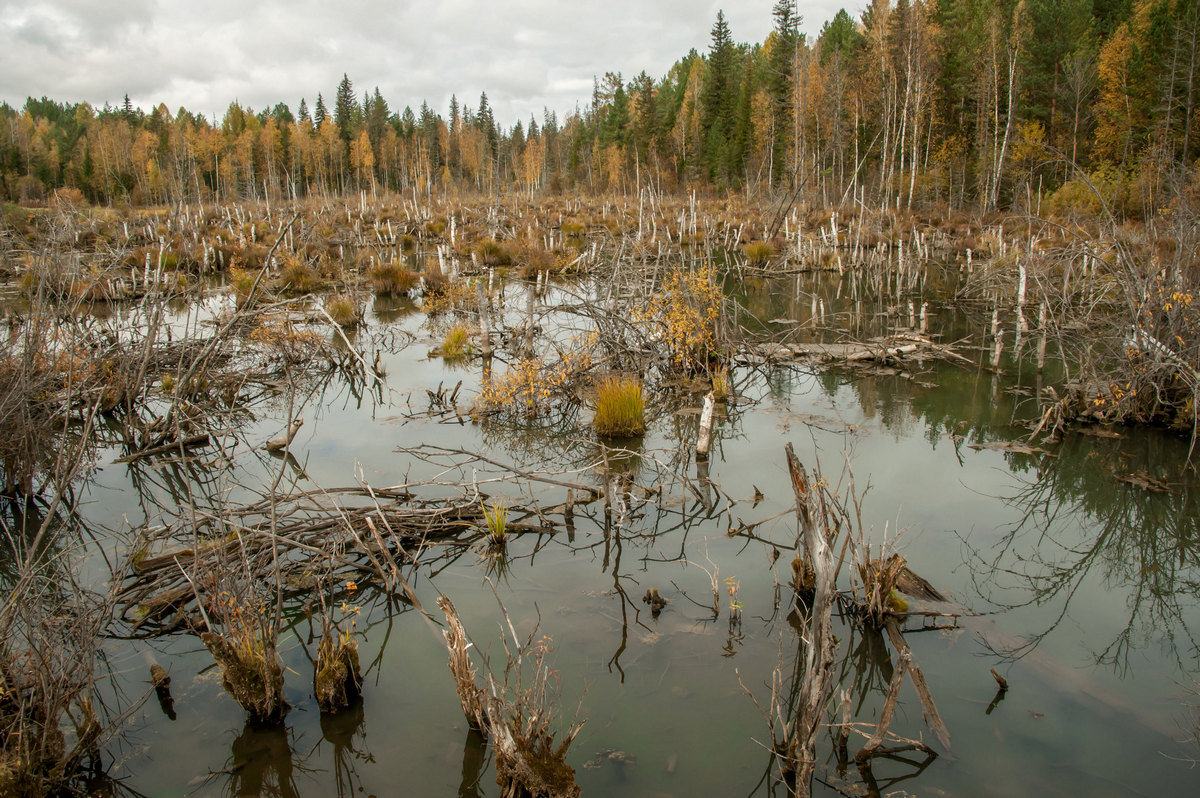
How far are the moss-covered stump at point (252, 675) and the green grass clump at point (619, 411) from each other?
514cm

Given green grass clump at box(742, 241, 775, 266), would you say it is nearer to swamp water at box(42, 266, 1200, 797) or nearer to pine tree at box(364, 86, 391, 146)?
swamp water at box(42, 266, 1200, 797)

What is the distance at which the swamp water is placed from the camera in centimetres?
373

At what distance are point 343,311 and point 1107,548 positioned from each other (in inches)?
533

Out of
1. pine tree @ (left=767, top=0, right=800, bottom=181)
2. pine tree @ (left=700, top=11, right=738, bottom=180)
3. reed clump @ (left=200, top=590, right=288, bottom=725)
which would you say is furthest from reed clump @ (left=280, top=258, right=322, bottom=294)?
pine tree @ (left=700, top=11, right=738, bottom=180)

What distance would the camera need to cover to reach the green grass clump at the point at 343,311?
14758 mm

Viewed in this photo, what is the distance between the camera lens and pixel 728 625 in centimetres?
495

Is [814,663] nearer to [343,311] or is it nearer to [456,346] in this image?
[456,346]

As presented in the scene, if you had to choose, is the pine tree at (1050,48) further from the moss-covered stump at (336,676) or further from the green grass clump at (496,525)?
the moss-covered stump at (336,676)

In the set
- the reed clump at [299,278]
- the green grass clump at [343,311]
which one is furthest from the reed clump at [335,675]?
the reed clump at [299,278]

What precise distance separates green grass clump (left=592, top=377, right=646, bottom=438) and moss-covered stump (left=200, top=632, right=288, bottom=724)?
5.14 m

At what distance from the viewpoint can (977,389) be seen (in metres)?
10.8

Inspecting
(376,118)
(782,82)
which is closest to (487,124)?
(376,118)

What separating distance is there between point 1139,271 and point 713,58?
5598cm

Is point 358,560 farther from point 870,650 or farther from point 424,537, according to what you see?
point 870,650
